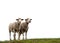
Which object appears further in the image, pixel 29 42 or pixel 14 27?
pixel 14 27

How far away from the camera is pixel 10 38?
125 ft

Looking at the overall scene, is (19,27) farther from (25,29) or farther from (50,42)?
(50,42)

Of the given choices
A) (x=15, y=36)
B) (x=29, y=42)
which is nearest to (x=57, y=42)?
(x=29, y=42)

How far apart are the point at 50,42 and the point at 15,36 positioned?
217 inches

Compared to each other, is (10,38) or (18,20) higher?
(18,20)

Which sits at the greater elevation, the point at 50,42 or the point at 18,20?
the point at 18,20

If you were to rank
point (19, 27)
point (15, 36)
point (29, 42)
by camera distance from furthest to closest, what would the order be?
point (19, 27), point (15, 36), point (29, 42)

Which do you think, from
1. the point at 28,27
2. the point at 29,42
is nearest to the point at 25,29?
the point at 28,27

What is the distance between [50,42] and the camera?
111 ft

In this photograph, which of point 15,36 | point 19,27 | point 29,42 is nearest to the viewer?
point 29,42

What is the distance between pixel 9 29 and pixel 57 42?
8867mm

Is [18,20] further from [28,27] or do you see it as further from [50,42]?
[50,42]

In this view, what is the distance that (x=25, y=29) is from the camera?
38.8 meters

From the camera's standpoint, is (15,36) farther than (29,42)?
Yes
